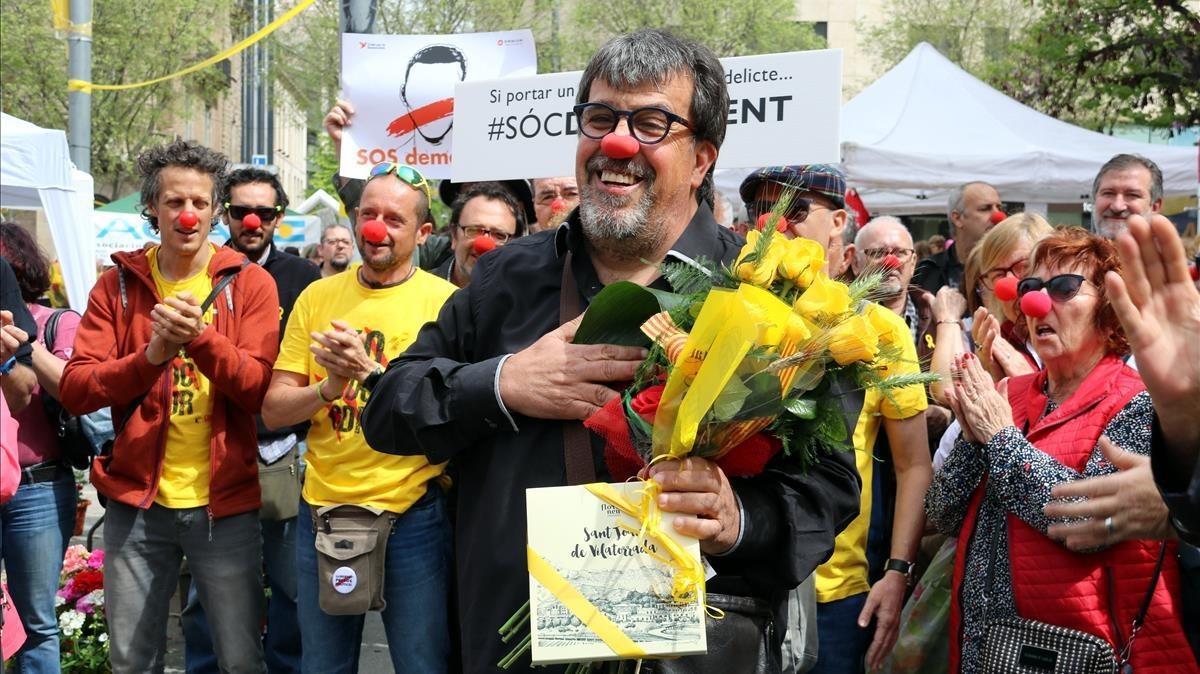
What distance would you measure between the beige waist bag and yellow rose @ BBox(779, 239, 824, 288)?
225cm

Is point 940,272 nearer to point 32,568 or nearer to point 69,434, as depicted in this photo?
point 69,434

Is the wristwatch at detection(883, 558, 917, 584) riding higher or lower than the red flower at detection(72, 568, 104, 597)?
higher

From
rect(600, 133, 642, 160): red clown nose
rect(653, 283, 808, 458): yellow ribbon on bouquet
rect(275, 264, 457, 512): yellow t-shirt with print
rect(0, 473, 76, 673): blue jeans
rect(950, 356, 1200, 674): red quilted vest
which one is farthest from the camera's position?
rect(0, 473, 76, 673): blue jeans

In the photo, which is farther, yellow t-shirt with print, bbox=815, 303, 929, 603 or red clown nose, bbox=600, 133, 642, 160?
yellow t-shirt with print, bbox=815, 303, 929, 603

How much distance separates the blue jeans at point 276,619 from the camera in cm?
505

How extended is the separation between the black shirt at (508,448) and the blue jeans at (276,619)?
2.57 m

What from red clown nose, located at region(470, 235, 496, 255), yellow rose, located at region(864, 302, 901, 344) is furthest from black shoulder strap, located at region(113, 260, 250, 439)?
yellow rose, located at region(864, 302, 901, 344)

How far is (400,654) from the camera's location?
13.3 ft

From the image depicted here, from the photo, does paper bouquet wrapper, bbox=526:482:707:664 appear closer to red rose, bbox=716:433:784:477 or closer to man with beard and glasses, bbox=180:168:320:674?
red rose, bbox=716:433:784:477

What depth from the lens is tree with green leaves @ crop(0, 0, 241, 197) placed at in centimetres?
2711

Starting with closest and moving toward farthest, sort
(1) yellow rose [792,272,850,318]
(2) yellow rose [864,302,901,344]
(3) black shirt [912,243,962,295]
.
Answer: (1) yellow rose [792,272,850,318]
(2) yellow rose [864,302,901,344]
(3) black shirt [912,243,962,295]

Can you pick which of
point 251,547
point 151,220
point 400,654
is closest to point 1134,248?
point 400,654

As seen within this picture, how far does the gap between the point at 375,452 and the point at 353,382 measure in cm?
27

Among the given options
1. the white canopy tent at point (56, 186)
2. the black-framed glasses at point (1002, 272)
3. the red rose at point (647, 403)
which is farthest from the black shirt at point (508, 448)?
the white canopy tent at point (56, 186)
